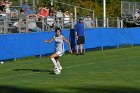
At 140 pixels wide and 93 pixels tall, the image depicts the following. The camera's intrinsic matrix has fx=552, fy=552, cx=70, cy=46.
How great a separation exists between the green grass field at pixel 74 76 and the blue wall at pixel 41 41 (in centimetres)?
59

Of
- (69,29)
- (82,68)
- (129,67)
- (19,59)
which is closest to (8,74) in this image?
(82,68)

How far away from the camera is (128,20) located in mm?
45625

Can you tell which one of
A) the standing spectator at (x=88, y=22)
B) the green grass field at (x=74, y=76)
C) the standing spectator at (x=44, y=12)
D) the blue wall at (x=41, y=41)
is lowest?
the green grass field at (x=74, y=76)

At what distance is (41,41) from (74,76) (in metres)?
9.65

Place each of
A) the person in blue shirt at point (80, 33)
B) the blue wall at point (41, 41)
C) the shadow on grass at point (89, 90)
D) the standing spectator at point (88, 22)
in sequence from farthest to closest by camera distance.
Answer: the standing spectator at point (88, 22) → the person in blue shirt at point (80, 33) → the blue wall at point (41, 41) → the shadow on grass at point (89, 90)

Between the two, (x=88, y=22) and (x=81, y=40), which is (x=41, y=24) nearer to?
(x=81, y=40)

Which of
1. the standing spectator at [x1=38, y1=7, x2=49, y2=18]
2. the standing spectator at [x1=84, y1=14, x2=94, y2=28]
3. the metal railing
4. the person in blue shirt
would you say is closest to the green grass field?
the metal railing

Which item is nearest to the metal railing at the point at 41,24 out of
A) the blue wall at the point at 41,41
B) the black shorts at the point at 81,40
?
the blue wall at the point at 41,41

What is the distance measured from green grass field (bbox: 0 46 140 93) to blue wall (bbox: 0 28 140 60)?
59cm

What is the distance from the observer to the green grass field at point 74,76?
51.6 feet

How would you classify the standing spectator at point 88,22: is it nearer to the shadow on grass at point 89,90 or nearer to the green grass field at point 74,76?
the green grass field at point 74,76

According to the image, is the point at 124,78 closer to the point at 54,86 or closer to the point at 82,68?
the point at 54,86

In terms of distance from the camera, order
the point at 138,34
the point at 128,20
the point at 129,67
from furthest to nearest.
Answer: the point at 128,20 → the point at 138,34 → the point at 129,67

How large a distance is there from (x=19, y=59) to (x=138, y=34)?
14.2 meters
